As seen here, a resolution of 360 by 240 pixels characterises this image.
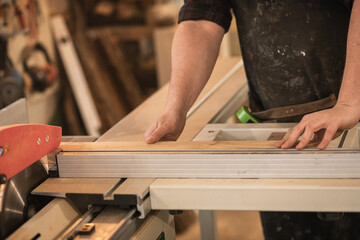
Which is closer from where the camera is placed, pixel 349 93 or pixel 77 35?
pixel 349 93

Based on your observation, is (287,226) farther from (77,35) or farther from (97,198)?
(77,35)

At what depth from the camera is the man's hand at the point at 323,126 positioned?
1.16 metres

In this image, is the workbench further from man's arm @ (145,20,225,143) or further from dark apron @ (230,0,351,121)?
dark apron @ (230,0,351,121)

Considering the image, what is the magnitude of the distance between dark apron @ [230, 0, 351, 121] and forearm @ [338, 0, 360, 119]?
0.26 m

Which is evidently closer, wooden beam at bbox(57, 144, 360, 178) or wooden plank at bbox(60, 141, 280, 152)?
wooden beam at bbox(57, 144, 360, 178)

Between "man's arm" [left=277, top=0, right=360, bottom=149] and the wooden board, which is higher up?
"man's arm" [left=277, top=0, right=360, bottom=149]

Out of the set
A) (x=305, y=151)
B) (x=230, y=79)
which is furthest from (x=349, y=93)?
(x=230, y=79)

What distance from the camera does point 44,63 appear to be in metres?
4.06

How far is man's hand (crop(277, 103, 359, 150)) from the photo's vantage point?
1.16 meters

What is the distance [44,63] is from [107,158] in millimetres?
3000

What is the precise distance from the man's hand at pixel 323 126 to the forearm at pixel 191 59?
42 centimetres

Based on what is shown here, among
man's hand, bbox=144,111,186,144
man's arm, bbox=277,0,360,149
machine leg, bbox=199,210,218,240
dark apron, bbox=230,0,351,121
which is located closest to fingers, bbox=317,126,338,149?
man's arm, bbox=277,0,360,149

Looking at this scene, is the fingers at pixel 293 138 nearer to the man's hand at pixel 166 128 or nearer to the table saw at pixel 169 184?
the table saw at pixel 169 184

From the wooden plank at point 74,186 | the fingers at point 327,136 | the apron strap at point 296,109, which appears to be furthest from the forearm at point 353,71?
the wooden plank at point 74,186
